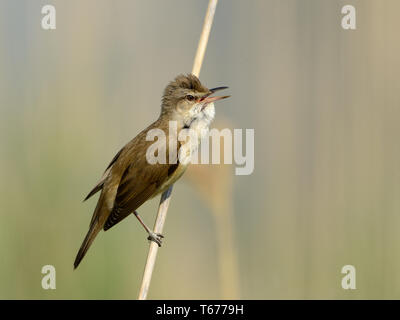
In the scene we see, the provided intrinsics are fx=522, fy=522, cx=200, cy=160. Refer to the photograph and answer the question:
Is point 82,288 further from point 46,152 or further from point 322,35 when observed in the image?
point 322,35

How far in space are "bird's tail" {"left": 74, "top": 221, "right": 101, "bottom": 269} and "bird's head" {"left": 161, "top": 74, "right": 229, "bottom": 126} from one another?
991 mm

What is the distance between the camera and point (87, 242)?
342 centimetres

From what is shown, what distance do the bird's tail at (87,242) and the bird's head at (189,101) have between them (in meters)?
0.99

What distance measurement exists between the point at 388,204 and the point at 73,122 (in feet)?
8.66

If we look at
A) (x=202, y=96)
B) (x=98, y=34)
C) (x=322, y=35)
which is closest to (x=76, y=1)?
(x=98, y=34)

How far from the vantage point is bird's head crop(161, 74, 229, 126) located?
3.84 meters

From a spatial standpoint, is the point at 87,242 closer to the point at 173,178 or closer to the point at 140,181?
the point at 140,181

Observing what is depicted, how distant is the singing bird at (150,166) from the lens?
141 inches

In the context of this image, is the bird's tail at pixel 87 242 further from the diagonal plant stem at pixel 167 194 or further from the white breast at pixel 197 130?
the white breast at pixel 197 130

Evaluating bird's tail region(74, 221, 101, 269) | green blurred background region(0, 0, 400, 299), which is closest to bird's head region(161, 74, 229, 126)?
green blurred background region(0, 0, 400, 299)

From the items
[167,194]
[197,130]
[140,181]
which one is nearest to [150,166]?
[140,181]

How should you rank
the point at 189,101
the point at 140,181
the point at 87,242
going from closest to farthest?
1. the point at 87,242
2. the point at 140,181
3. the point at 189,101

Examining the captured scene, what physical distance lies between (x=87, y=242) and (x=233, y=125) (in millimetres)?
1285

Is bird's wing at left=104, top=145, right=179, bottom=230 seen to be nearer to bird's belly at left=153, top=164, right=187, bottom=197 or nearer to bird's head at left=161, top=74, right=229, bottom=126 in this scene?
bird's belly at left=153, top=164, right=187, bottom=197
